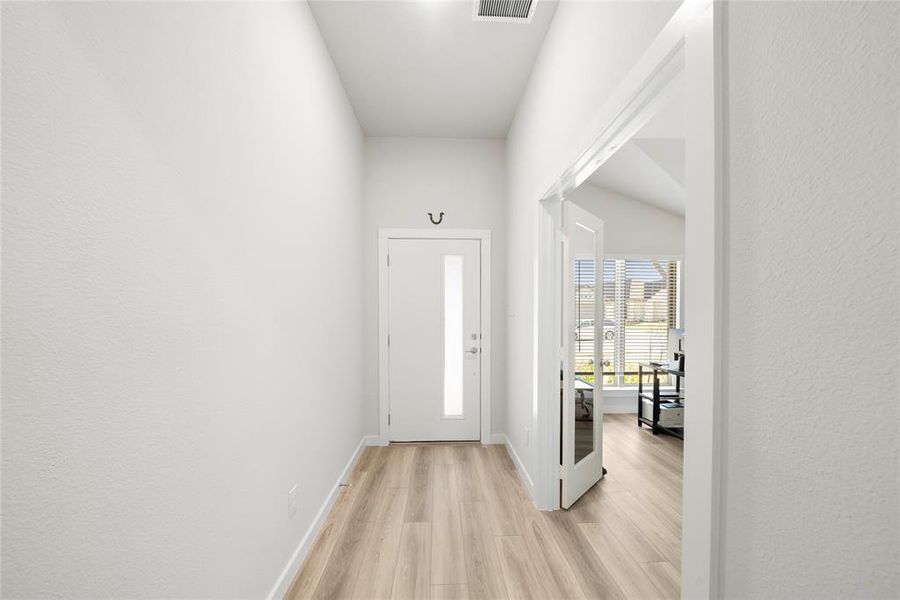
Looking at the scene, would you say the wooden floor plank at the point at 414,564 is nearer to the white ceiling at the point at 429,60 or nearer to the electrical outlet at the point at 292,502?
the electrical outlet at the point at 292,502

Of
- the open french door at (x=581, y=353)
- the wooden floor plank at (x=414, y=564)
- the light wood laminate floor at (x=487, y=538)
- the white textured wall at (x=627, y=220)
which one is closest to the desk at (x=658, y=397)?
the light wood laminate floor at (x=487, y=538)

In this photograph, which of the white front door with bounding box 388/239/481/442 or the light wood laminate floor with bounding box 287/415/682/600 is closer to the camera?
the light wood laminate floor with bounding box 287/415/682/600

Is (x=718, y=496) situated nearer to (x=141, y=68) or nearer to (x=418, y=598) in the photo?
(x=418, y=598)

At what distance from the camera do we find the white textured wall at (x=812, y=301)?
0.52 m

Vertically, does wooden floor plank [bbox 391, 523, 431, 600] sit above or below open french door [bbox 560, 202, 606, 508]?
below

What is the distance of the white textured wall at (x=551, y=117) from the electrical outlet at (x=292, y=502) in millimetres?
1423

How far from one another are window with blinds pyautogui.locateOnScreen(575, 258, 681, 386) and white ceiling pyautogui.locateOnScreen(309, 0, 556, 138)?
2650 mm

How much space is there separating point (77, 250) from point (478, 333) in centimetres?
311

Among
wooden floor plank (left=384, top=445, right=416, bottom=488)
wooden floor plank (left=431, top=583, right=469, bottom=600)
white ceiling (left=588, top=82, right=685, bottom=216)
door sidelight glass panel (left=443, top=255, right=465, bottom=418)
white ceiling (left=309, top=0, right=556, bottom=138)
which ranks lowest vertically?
wooden floor plank (left=384, top=445, right=416, bottom=488)

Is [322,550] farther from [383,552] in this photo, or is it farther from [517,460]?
[517,460]

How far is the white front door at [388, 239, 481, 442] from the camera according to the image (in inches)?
143

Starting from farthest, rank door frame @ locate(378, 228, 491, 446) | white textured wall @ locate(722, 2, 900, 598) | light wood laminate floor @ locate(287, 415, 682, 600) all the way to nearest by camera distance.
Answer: door frame @ locate(378, 228, 491, 446) < light wood laminate floor @ locate(287, 415, 682, 600) < white textured wall @ locate(722, 2, 900, 598)

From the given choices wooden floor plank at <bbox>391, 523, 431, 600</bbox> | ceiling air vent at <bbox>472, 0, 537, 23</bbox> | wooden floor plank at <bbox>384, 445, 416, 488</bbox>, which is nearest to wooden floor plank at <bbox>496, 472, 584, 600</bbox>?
wooden floor plank at <bbox>391, 523, 431, 600</bbox>

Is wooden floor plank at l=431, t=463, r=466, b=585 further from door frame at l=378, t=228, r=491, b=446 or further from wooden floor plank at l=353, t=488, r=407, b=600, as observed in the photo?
door frame at l=378, t=228, r=491, b=446
